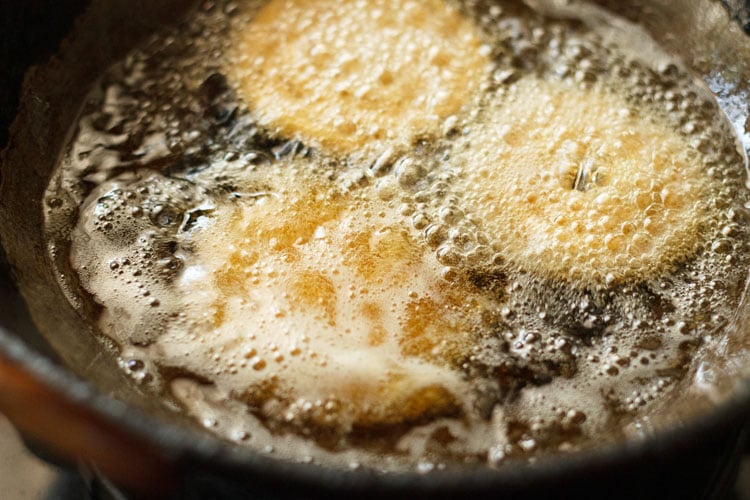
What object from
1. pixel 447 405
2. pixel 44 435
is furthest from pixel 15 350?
pixel 447 405

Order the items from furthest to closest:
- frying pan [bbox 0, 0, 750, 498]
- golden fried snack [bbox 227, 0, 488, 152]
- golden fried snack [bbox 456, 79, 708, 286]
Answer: golden fried snack [bbox 227, 0, 488, 152] < golden fried snack [bbox 456, 79, 708, 286] < frying pan [bbox 0, 0, 750, 498]

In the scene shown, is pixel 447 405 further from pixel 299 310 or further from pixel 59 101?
pixel 59 101

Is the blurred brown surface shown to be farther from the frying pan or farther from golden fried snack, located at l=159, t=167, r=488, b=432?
golden fried snack, located at l=159, t=167, r=488, b=432

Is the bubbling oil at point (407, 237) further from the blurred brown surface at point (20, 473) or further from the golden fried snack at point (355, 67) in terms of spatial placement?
the blurred brown surface at point (20, 473)

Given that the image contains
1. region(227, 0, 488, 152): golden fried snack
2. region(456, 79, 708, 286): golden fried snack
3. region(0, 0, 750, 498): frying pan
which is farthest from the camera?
Result: region(227, 0, 488, 152): golden fried snack

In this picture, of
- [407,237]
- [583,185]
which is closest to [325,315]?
[407,237]

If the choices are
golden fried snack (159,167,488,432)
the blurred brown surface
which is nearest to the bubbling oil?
golden fried snack (159,167,488,432)
